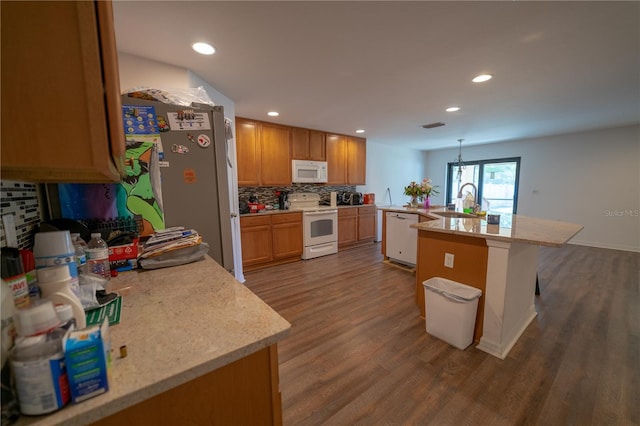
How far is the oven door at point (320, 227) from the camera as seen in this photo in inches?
163

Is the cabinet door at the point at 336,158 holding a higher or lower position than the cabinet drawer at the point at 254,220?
higher

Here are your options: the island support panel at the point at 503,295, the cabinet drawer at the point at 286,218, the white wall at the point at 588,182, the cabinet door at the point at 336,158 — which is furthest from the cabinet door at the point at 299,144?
the white wall at the point at 588,182

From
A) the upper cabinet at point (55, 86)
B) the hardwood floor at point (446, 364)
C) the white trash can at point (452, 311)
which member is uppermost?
the upper cabinet at point (55, 86)

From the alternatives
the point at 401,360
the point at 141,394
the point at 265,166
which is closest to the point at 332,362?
the point at 401,360

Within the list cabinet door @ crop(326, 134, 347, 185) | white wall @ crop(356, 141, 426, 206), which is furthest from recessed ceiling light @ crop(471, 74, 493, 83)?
white wall @ crop(356, 141, 426, 206)

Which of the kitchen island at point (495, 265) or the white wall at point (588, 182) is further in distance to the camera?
the white wall at point (588, 182)

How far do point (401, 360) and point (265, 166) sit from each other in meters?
3.19

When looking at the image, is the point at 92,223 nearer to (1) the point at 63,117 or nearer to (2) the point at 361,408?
(1) the point at 63,117

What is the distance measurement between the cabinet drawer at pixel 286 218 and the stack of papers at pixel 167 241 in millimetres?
2514

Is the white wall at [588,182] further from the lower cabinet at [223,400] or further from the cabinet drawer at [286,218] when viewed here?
the lower cabinet at [223,400]

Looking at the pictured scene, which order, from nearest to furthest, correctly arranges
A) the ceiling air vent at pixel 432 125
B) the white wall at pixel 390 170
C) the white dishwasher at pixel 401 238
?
the white dishwasher at pixel 401 238
the ceiling air vent at pixel 432 125
the white wall at pixel 390 170

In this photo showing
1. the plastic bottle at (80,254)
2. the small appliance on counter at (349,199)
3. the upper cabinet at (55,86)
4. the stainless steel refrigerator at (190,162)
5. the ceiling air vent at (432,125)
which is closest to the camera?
the upper cabinet at (55,86)

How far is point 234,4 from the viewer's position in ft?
4.51

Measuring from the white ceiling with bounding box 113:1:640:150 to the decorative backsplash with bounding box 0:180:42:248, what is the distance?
3.85ft
